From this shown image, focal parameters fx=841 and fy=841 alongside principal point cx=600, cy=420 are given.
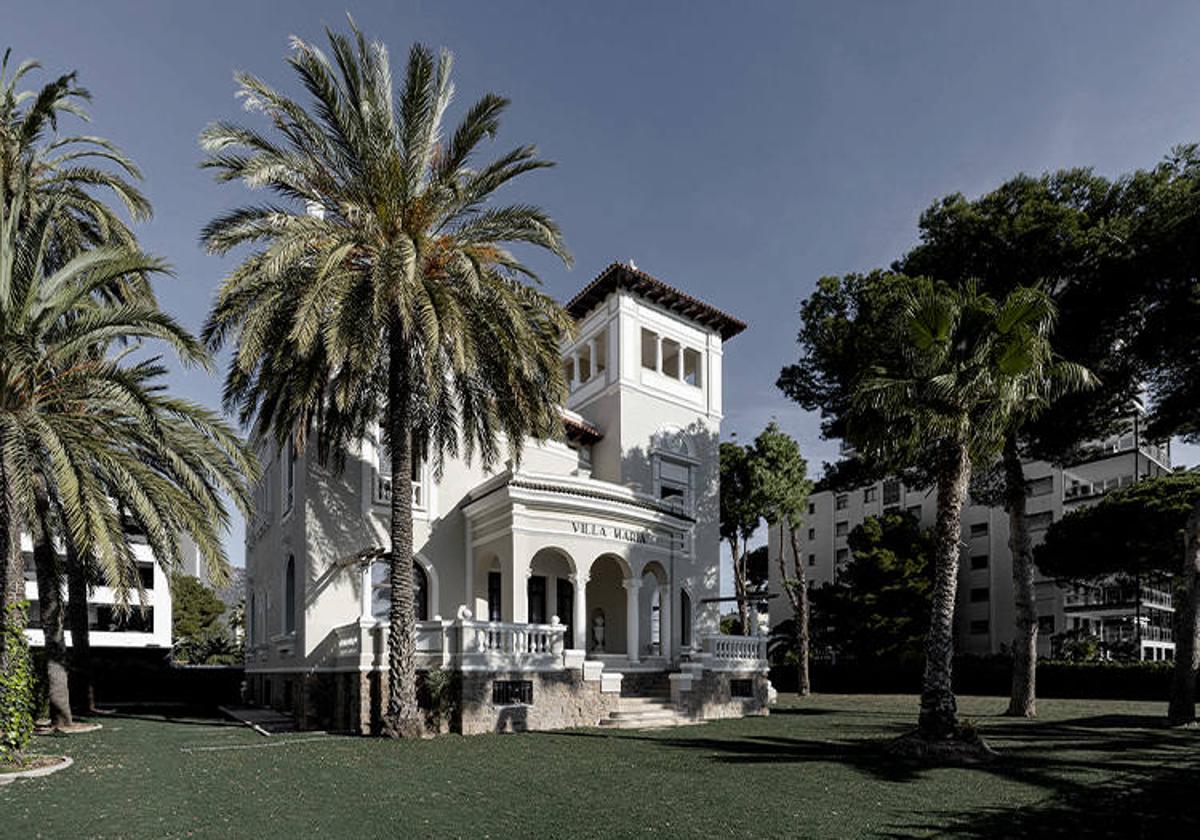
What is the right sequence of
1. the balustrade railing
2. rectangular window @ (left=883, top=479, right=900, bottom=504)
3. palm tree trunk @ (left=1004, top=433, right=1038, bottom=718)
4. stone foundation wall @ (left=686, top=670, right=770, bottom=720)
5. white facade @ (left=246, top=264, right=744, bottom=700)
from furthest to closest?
rectangular window @ (left=883, top=479, right=900, bottom=504) → palm tree trunk @ (left=1004, top=433, right=1038, bottom=718) → the balustrade railing → stone foundation wall @ (left=686, top=670, right=770, bottom=720) → white facade @ (left=246, top=264, right=744, bottom=700)

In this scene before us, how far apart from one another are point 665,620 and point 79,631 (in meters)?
16.8

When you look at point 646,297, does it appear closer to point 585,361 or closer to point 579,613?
point 585,361

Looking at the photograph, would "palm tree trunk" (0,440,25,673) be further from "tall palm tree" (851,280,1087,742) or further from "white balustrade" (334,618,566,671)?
"tall palm tree" (851,280,1087,742)

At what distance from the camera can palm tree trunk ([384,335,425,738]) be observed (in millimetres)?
17328

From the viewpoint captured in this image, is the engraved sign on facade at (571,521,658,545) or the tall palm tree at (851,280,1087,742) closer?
the tall palm tree at (851,280,1087,742)

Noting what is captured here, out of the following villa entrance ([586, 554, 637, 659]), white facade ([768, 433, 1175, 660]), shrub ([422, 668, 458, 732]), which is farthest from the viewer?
white facade ([768, 433, 1175, 660])

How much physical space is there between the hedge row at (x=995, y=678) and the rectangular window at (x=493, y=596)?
83.6ft

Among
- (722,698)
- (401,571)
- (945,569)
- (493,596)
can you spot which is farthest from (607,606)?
(945,569)

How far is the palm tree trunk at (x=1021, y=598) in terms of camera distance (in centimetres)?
2386

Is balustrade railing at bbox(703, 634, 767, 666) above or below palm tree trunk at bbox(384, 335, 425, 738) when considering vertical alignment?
below

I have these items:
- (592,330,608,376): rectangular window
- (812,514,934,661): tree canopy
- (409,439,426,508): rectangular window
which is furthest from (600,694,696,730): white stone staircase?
(812,514,934,661): tree canopy

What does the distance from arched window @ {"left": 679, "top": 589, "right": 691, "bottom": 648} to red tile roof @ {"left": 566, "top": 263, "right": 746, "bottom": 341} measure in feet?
35.3

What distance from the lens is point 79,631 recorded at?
23250 mm

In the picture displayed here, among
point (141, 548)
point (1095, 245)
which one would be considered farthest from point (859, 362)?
point (141, 548)
